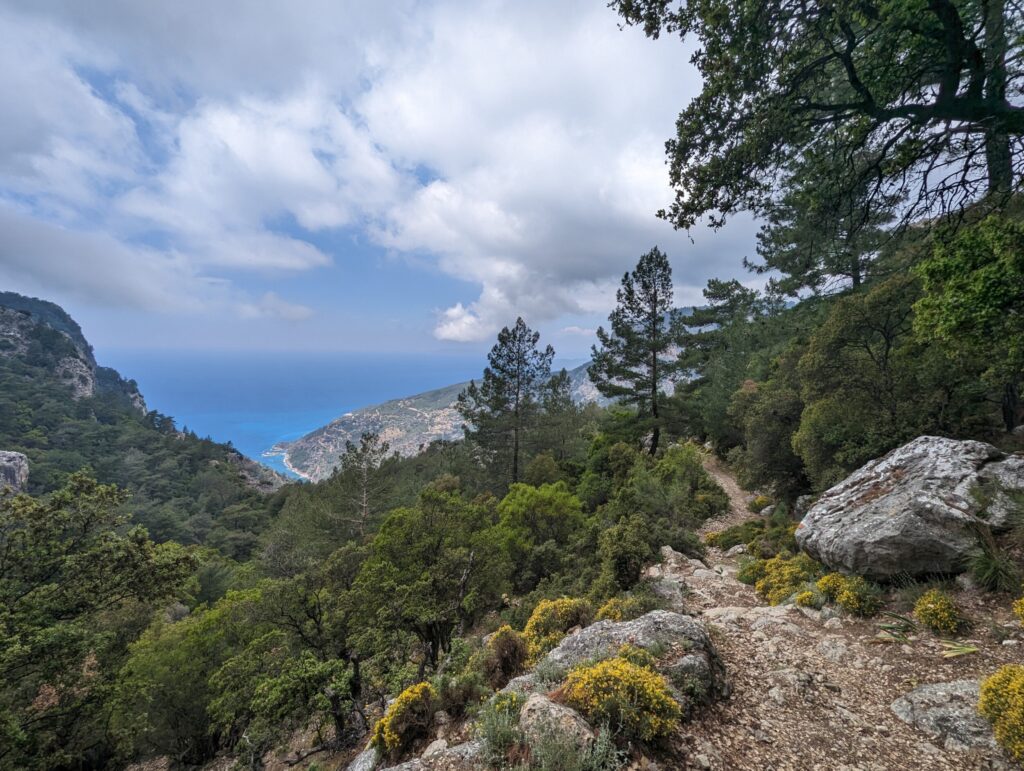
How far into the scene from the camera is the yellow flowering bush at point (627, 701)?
3.83 metres

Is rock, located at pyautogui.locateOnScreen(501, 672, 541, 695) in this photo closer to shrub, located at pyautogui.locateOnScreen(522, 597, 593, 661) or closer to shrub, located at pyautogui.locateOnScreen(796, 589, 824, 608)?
shrub, located at pyautogui.locateOnScreen(522, 597, 593, 661)

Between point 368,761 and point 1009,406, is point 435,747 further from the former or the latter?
point 1009,406

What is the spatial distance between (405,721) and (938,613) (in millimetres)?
8005

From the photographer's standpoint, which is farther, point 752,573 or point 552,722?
point 752,573

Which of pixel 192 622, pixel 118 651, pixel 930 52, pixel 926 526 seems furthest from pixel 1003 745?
pixel 118 651

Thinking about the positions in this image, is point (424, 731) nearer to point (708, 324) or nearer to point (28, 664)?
point (28, 664)

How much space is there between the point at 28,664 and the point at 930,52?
22.2 metres

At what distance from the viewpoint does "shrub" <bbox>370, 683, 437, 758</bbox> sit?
513 centimetres

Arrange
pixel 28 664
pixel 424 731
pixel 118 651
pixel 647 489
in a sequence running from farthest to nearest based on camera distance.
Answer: pixel 647 489
pixel 118 651
pixel 28 664
pixel 424 731

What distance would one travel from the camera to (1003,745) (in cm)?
379

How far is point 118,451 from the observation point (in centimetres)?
8081

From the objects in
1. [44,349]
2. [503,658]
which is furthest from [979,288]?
[44,349]

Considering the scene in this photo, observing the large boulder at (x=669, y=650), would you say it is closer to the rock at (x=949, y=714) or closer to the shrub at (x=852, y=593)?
the rock at (x=949, y=714)

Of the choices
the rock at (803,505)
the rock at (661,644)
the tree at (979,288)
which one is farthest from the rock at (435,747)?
the rock at (803,505)
